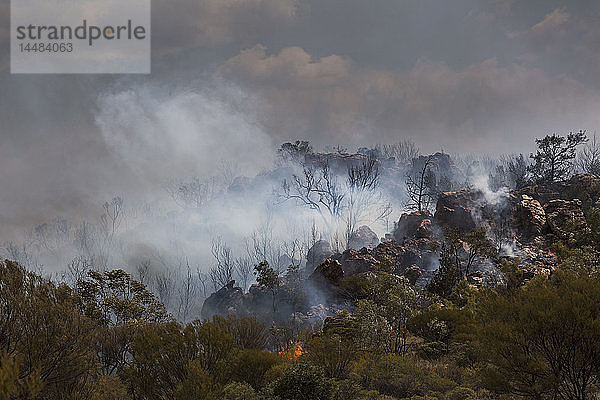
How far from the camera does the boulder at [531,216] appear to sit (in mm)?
37594

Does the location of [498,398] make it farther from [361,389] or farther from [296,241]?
[296,241]

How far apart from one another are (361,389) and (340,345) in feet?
5.42

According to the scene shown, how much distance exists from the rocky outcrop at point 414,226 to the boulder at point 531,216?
9139mm

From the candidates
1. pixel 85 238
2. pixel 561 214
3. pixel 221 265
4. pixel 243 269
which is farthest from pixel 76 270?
pixel 561 214

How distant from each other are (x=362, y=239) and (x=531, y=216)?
21.3 meters

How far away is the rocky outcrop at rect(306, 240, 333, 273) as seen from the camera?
48188 mm

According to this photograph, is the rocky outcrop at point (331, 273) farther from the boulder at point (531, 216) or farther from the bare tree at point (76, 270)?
the bare tree at point (76, 270)

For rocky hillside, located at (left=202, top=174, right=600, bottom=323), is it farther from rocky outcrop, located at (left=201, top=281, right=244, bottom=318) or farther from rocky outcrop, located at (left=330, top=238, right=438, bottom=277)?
rocky outcrop, located at (left=201, top=281, right=244, bottom=318)

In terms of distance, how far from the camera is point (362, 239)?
53.2 meters

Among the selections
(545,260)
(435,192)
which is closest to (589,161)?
(435,192)

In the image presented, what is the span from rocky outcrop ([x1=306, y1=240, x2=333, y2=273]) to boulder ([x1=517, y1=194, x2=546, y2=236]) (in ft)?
71.7

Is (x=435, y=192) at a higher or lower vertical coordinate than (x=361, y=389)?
higher

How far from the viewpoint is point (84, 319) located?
30.1 ft

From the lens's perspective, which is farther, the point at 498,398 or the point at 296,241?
the point at 296,241
